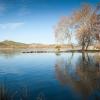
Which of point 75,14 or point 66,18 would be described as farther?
point 66,18

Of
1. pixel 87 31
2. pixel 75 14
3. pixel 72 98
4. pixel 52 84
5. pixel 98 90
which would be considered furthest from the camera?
pixel 75 14

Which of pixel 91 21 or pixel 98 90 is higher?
pixel 91 21

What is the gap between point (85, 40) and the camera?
55781 mm

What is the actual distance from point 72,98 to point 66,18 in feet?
176

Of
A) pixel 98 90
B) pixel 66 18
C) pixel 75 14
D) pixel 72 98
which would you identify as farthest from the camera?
pixel 66 18

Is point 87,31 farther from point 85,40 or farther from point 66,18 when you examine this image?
point 66,18

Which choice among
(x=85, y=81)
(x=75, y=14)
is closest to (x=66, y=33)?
(x=75, y=14)

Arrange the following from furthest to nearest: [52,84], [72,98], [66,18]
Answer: [66,18] < [52,84] < [72,98]

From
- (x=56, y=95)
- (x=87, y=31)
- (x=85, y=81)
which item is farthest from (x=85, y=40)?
(x=56, y=95)

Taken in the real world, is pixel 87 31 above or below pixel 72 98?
above

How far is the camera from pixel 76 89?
37.8ft

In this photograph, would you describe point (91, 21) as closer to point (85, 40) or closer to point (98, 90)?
point (85, 40)

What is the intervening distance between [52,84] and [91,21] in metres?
→ 43.6

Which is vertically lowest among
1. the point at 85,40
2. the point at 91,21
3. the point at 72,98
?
the point at 72,98
